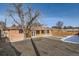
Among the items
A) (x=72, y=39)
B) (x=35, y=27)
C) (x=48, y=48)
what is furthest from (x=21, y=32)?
(x=72, y=39)

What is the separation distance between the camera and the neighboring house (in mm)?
3037

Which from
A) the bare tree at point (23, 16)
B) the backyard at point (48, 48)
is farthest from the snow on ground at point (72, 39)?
the bare tree at point (23, 16)

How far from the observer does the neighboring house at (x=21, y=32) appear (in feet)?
9.96

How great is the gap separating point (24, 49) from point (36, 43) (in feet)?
0.46

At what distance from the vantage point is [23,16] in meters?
3.08

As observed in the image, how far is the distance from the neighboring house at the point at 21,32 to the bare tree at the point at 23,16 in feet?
0.16

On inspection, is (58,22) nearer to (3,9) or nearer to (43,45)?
(43,45)

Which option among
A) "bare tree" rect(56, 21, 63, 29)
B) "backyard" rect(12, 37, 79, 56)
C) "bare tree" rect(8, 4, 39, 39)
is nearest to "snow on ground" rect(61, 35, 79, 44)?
"backyard" rect(12, 37, 79, 56)

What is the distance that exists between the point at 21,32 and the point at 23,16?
17cm

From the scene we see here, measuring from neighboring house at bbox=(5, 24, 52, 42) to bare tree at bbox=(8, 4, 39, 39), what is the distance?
49 mm

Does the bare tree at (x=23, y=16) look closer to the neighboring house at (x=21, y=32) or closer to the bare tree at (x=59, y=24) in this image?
the neighboring house at (x=21, y=32)

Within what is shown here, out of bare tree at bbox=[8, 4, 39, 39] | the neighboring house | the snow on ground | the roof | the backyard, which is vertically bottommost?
the backyard

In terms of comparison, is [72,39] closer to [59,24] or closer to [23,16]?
[59,24]

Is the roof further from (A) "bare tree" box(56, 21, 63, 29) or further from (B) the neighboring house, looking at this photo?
(A) "bare tree" box(56, 21, 63, 29)
